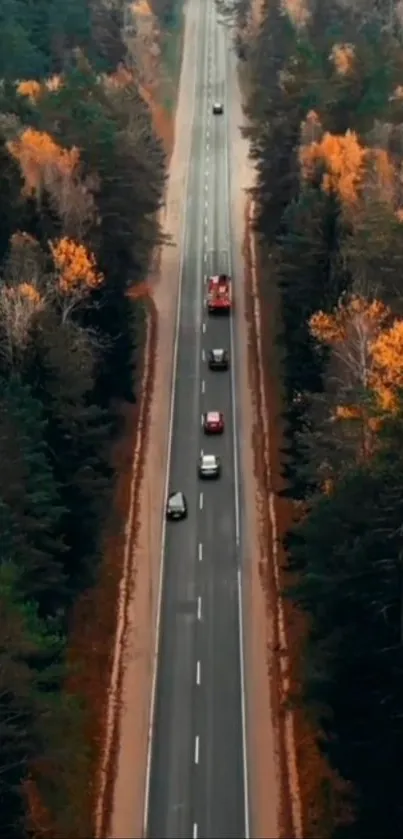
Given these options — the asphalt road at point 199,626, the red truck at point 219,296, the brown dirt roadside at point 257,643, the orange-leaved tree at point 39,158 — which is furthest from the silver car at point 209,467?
the red truck at point 219,296

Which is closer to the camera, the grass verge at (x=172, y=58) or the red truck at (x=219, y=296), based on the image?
the red truck at (x=219, y=296)

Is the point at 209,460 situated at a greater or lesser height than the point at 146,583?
greater

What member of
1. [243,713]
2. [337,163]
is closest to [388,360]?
[243,713]

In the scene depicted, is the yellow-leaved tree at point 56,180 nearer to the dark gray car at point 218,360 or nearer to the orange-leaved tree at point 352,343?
the dark gray car at point 218,360

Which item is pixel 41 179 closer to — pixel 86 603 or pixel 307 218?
pixel 307 218

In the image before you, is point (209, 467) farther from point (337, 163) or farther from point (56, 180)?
point (337, 163)

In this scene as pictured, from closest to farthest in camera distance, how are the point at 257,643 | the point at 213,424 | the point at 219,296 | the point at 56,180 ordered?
the point at 257,643, the point at 56,180, the point at 213,424, the point at 219,296
